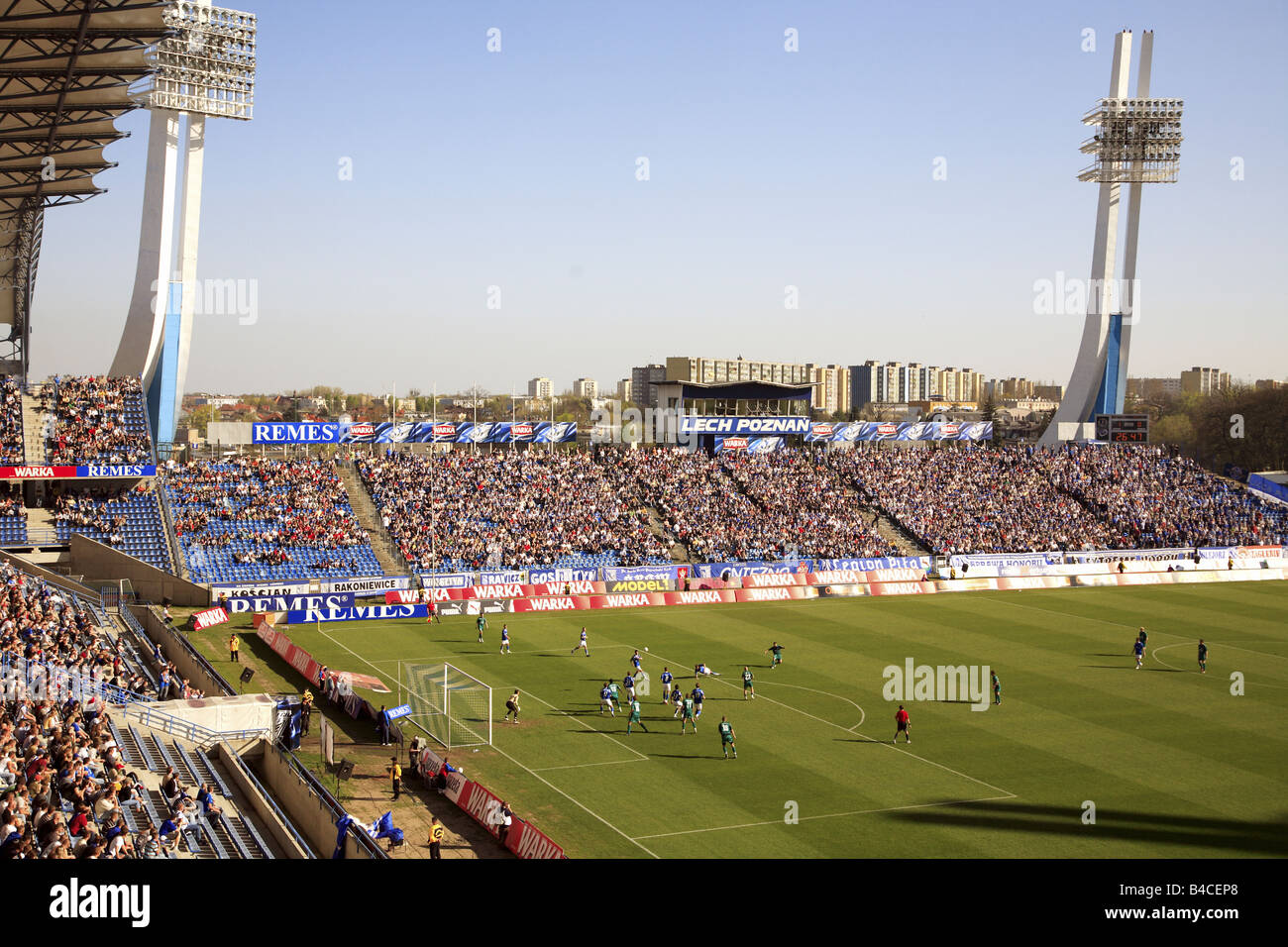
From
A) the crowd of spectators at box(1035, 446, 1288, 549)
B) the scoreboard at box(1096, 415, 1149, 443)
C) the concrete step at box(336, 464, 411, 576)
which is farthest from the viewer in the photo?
the scoreboard at box(1096, 415, 1149, 443)

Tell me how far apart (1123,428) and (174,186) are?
67.4m

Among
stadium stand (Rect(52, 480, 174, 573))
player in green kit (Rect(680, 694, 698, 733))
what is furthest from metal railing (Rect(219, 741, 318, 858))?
stadium stand (Rect(52, 480, 174, 573))

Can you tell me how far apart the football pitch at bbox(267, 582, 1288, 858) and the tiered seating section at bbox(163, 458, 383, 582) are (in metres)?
7.97

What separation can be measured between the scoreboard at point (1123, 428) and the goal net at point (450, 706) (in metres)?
63.8

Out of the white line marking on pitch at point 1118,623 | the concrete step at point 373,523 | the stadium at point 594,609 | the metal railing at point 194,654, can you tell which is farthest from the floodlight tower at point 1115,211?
the metal railing at point 194,654

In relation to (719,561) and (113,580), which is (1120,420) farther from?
(113,580)

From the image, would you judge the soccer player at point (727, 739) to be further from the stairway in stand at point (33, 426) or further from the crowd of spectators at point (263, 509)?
the stairway in stand at point (33, 426)

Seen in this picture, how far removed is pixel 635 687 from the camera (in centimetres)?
3525

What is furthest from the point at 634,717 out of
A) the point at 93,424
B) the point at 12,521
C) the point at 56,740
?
the point at 93,424

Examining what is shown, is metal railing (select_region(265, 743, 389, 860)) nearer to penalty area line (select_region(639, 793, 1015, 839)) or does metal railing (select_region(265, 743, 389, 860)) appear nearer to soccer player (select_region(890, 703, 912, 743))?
penalty area line (select_region(639, 793, 1015, 839))

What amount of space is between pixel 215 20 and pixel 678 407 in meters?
38.1

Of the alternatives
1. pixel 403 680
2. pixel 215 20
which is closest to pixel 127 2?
pixel 403 680

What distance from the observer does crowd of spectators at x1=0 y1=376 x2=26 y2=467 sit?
53.4 m

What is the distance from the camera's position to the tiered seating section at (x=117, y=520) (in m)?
52.6
